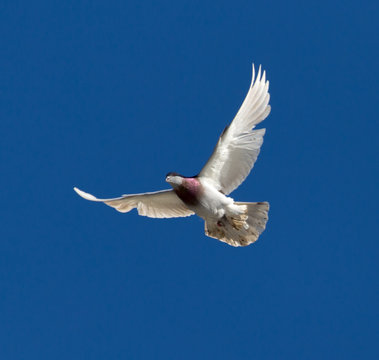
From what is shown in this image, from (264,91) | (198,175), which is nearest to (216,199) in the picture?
(198,175)

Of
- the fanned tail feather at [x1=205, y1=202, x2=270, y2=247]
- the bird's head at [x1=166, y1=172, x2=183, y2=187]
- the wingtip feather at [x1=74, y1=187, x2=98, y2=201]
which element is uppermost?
the wingtip feather at [x1=74, y1=187, x2=98, y2=201]

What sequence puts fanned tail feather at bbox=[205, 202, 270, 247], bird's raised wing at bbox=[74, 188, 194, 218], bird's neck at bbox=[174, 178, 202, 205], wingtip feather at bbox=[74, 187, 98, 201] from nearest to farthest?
1. bird's neck at bbox=[174, 178, 202, 205]
2. fanned tail feather at bbox=[205, 202, 270, 247]
3. wingtip feather at bbox=[74, 187, 98, 201]
4. bird's raised wing at bbox=[74, 188, 194, 218]

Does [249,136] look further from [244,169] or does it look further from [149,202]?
[149,202]

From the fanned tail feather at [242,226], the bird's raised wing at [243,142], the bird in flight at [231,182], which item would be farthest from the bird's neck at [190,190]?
the fanned tail feather at [242,226]

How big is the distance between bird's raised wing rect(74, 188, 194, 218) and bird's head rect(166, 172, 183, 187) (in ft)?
2.00

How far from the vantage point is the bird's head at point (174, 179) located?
1725 cm

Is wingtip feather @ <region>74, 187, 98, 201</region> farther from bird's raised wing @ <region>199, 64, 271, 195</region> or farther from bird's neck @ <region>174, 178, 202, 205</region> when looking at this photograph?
bird's raised wing @ <region>199, 64, 271, 195</region>

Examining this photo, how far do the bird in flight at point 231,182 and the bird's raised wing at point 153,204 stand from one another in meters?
0.06

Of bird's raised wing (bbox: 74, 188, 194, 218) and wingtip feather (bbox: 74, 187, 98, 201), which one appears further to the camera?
bird's raised wing (bbox: 74, 188, 194, 218)

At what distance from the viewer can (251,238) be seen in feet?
58.5

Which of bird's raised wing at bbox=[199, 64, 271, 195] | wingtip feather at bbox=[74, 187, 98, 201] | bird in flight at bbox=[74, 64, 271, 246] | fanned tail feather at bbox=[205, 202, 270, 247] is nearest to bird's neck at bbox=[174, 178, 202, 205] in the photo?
bird in flight at bbox=[74, 64, 271, 246]

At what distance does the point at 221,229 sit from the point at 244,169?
1.32 meters

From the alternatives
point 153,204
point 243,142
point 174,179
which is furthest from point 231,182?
point 153,204

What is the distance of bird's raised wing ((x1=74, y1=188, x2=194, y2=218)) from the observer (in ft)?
59.1
